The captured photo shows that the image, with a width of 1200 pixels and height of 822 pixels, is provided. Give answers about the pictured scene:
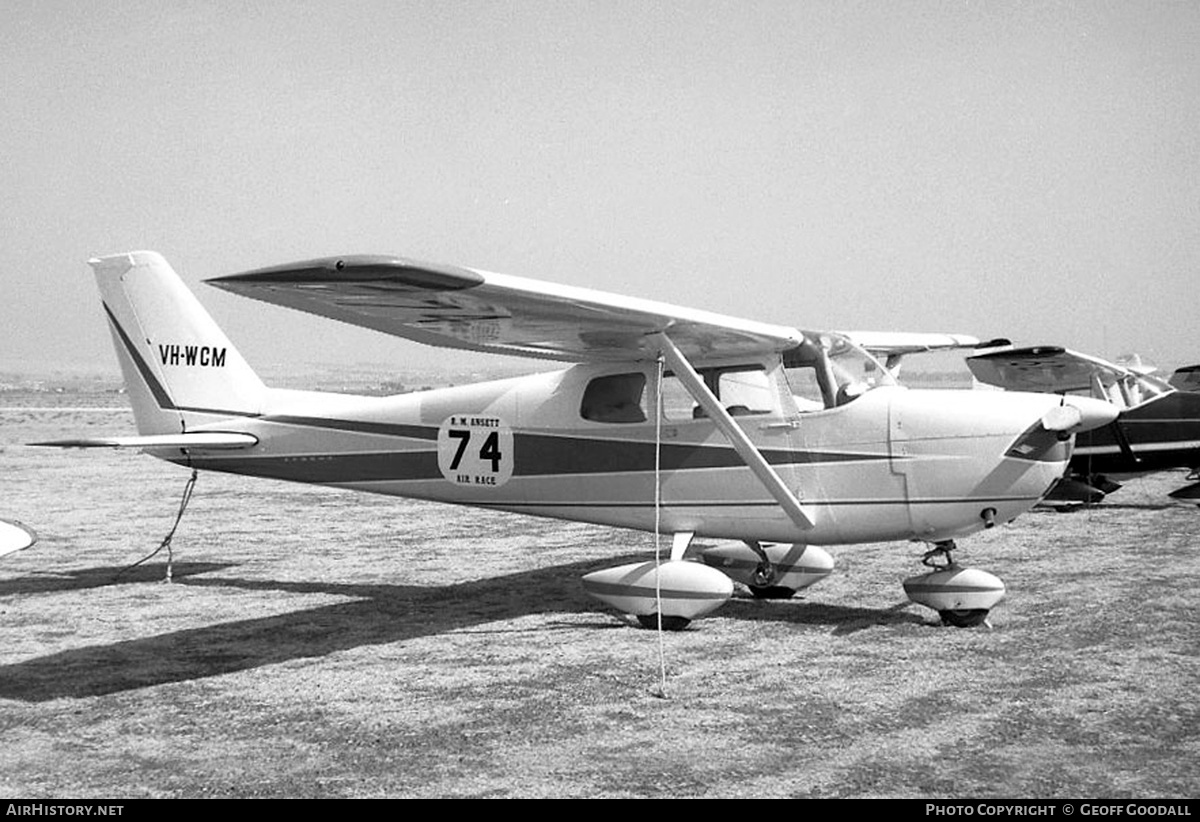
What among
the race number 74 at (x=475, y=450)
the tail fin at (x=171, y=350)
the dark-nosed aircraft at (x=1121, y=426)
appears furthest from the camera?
the dark-nosed aircraft at (x=1121, y=426)

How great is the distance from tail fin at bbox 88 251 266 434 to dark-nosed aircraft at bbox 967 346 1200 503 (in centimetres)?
1070

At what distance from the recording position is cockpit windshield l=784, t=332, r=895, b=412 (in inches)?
345

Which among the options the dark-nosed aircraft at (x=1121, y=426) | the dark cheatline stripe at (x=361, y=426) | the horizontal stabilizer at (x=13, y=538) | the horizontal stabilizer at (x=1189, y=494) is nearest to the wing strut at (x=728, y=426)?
the dark cheatline stripe at (x=361, y=426)

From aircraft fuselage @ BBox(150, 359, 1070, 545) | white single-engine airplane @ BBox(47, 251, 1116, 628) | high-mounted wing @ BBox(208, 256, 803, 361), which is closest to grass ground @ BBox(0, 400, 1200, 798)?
white single-engine airplane @ BBox(47, 251, 1116, 628)

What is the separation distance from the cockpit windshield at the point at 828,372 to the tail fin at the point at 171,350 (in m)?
5.37

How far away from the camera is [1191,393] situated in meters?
16.8

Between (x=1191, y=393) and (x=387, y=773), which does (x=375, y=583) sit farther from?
(x=1191, y=393)

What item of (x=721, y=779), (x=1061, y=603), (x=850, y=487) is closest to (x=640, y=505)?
(x=850, y=487)

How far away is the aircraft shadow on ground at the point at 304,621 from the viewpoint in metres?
7.18

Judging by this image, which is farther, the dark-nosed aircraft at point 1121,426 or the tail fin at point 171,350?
the dark-nosed aircraft at point 1121,426

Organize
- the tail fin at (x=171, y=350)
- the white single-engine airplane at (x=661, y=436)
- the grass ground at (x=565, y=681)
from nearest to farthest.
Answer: the grass ground at (x=565, y=681) < the white single-engine airplane at (x=661, y=436) < the tail fin at (x=171, y=350)

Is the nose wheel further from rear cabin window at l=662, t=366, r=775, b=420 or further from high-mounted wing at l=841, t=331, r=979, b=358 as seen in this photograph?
high-mounted wing at l=841, t=331, r=979, b=358

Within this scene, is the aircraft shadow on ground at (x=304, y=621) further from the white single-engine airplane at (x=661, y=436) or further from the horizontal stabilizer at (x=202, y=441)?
the horizontal stabilizer at (x=202, y=441)

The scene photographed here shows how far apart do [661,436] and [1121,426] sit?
1064 cm
